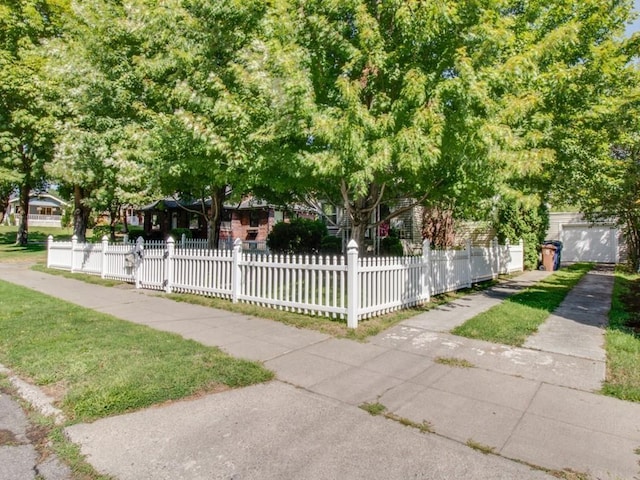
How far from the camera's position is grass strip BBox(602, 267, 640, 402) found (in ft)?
14.6

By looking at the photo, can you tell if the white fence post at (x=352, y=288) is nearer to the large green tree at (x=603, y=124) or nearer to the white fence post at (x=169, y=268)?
the white fence post at (x=169, y=268)

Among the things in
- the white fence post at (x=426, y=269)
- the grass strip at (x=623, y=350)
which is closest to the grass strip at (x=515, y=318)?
the grass strip at (x=623, y=350)

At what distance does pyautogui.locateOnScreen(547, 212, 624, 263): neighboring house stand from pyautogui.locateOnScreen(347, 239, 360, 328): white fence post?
22.5 m

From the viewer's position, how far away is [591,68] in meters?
10.7

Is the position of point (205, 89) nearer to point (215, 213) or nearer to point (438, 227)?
point (215, 213)

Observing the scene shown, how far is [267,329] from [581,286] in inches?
447

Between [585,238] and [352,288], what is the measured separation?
2446cm

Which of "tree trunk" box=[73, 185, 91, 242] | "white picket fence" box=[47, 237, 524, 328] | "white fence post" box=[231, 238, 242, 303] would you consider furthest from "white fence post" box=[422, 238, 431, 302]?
"tree trunk" box=[73, 185, 91, 242]

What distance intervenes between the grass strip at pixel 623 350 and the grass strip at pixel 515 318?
1.12m

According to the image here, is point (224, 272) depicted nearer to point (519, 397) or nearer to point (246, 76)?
point (246, 76)

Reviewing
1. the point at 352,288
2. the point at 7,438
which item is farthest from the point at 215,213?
the point at 7,438

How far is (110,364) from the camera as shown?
4.81 m

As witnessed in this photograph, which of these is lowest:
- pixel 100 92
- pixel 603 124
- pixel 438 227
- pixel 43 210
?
pixel 438 227

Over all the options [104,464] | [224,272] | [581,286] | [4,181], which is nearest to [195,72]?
[224,272]
